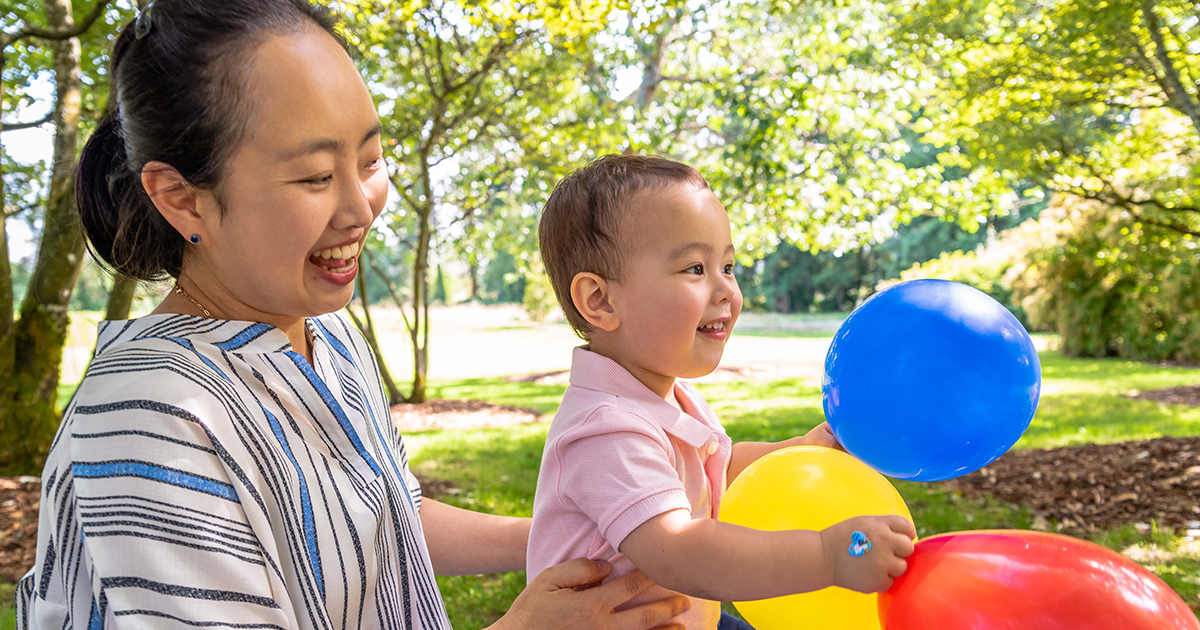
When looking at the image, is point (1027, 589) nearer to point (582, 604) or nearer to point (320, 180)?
point (582, 604)

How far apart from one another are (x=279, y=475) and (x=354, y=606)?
0.27 metres

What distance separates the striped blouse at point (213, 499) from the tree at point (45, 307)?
15.8ft

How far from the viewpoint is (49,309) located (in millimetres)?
5719

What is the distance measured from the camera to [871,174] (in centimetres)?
1118

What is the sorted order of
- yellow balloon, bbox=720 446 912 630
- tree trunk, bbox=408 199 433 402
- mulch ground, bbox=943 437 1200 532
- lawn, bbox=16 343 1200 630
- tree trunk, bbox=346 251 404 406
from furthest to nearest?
tree trunk, bbox=408 199 433 402 → tree trunk, bbox=346 251 404 406 → mulch ground, bbox=943 437 1200 532 → lawn, bbox=16 343 1200 630 → yellow balloon, bbox=720 446 912 630

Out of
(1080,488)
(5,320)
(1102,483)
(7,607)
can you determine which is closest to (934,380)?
(7,607)

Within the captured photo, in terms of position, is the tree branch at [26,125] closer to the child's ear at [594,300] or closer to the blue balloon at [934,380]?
the child's ear at [594,300]

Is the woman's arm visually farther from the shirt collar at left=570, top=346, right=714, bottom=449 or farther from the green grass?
the green grass

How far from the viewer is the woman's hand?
1.47 m

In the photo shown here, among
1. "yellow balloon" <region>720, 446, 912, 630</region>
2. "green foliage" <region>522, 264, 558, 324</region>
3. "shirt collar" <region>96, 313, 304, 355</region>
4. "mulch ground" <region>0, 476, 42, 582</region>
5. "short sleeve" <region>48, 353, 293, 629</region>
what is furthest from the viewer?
"green foliage" <region>522, 264, 558, 324</region>

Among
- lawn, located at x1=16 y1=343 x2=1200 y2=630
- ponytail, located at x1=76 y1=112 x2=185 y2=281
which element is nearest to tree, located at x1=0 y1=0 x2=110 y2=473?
lawn, located at x1=16 y1=343 x2=1200 y2=630

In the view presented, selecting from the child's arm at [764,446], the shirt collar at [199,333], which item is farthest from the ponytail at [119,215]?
the child's arm at [764,446]

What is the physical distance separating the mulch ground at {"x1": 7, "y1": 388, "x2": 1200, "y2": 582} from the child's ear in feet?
14.6

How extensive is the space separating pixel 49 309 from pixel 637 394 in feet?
18.6
